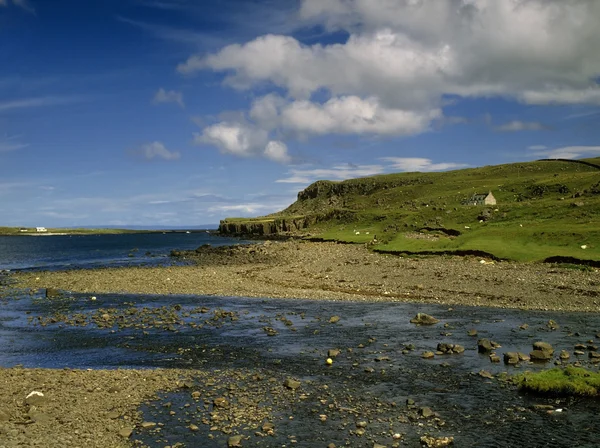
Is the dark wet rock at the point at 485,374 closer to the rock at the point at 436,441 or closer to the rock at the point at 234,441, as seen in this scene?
the rock at the point at 436,441

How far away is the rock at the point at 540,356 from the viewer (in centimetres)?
2591

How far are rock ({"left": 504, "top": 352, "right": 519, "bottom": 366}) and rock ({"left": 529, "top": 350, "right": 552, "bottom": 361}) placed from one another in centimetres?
93

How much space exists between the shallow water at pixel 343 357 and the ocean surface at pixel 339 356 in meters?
0.08

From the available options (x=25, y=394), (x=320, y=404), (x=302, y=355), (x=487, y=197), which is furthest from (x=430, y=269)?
(x=487, y=197)

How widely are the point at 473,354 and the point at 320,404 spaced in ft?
38.0

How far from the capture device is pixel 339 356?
91.5 ft

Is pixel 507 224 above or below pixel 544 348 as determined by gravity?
above

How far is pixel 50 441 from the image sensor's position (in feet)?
55.9

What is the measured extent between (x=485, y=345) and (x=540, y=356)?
2997 mm

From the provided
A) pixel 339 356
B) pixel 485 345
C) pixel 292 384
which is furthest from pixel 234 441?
pixel 485 345

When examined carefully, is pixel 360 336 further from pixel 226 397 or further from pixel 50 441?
pixel 50 441

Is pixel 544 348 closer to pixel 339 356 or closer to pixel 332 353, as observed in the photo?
pixel 339 356

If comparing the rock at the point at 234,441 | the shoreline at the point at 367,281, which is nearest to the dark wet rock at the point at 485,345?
the shoreline at the point at 367,281

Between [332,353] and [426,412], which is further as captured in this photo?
[332,353]
